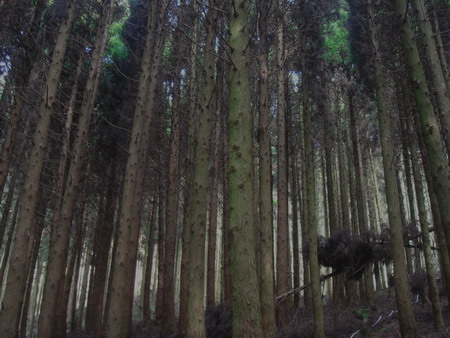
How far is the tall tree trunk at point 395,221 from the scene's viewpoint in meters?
6.43

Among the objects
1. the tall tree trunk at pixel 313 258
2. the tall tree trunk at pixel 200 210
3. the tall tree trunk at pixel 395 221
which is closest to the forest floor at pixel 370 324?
the tall tree trunk at pixel 395 221

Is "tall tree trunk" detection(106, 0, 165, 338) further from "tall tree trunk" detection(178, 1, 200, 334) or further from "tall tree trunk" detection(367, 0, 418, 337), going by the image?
"tall tree trunk" detection(367, 0, 418, 337)

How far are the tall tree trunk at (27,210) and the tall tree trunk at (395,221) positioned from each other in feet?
22.3

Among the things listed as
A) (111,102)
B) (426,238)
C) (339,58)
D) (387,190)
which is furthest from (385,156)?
(111,102)

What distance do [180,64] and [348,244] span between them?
6989 millimetres

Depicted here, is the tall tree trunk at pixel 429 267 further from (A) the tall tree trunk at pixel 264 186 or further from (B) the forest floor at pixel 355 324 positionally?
(A) the tall tree trunk at pixel 264 186

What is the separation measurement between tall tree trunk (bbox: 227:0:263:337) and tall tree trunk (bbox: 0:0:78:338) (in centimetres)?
519

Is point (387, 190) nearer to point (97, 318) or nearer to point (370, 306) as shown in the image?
point (370, 306)

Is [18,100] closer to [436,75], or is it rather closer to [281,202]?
[281,202]

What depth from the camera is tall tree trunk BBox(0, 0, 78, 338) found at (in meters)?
6.86

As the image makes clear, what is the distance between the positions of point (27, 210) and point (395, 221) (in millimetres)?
7199

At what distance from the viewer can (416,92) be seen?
15.8 feet

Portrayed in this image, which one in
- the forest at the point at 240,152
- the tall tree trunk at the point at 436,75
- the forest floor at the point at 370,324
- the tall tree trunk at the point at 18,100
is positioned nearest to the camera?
the forest at the point at 240,152

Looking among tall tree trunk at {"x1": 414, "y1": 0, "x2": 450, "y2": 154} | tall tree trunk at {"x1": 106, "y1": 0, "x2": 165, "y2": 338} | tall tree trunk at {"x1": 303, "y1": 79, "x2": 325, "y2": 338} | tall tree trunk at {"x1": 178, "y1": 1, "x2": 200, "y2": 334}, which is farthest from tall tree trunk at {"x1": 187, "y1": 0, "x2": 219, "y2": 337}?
tall tree trunk at {"x1": 414, "y1": 0, "x2": 450, "y2": 154}
